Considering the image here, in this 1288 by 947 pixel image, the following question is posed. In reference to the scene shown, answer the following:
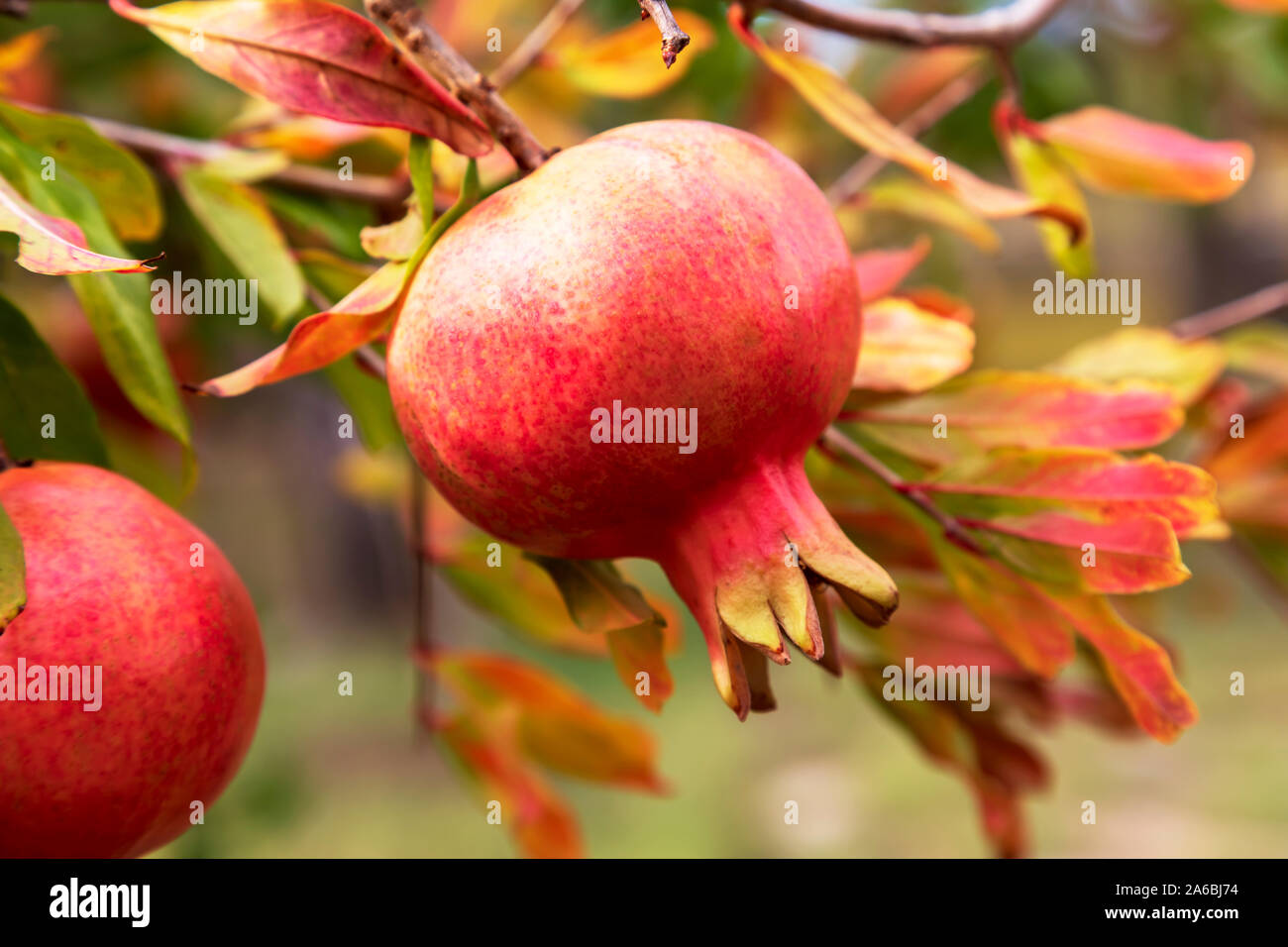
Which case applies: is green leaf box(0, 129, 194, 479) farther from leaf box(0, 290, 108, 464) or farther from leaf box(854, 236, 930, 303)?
leaf box(854, 236, 930, 303)

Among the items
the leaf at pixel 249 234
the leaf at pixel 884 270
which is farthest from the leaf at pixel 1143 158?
the leaf at pixel 249 234

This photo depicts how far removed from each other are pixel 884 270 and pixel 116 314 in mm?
399

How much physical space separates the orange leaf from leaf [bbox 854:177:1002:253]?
1.65 feet

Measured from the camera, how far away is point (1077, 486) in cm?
52

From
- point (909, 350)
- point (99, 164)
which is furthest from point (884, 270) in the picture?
point (99, 164)

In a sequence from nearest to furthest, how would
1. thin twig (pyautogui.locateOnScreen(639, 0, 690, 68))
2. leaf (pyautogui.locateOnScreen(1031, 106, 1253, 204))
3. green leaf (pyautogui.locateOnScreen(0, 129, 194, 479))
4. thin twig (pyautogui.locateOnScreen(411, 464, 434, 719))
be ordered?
thin twig (pyautogui.locateOnScreen(639, 0, 690, 68)) < green leaf (pyautogui.locateOnScreen(0, 129, 194, 479)) < leaf (pyautogui.locateOnScreen(1031, 106, 1253, 204)) < thin twig (pyautogui.locateOnScreen(411, 464, 434, 719))

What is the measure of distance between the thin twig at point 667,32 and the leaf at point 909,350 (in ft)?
0.73

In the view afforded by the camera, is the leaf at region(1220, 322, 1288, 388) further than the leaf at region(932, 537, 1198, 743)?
Yes

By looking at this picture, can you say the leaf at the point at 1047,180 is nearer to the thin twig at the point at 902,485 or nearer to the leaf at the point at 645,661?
the thin twig at the point at 902,485

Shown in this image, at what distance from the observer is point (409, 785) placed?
10.2ft

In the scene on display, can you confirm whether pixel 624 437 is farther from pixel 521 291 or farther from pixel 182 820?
pixel 182 820

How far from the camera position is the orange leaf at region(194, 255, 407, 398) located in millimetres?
401

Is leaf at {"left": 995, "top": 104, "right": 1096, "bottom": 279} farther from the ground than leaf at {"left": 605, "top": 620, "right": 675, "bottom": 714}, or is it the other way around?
leaf at {"left": 995, "top": 104, "right": 1096, "bottom": 279}

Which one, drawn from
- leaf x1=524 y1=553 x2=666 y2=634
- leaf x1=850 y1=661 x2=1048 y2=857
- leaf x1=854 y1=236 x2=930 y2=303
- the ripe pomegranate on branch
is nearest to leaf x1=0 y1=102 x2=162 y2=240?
the ripe pomegranate on branch
